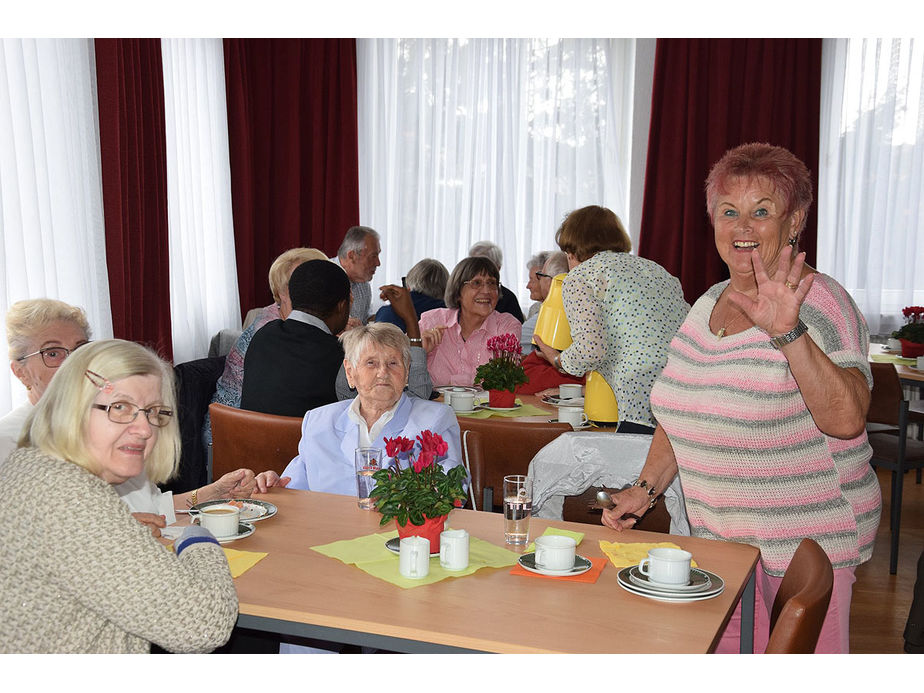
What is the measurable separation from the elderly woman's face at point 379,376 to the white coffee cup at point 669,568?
122 cm

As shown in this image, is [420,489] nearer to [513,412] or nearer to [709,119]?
[513,412]

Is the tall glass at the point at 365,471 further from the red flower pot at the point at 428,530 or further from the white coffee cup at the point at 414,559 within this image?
the white coffee cup at the point at 414,559

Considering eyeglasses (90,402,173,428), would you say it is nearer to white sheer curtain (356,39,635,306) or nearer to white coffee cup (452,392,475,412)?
white coffee cup (452,392,475,412)

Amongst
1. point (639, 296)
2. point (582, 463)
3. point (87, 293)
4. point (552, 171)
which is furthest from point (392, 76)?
point (582, 463)

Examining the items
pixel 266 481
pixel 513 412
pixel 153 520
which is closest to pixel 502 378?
pixel 513 412

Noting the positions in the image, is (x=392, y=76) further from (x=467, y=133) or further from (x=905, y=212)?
(x=905, y=212)

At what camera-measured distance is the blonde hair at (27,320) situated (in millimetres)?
2686

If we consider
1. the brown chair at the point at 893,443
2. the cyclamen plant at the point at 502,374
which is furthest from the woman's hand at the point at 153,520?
the brown chair at the point at 893,443

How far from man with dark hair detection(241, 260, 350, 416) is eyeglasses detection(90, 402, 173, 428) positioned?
176 cm

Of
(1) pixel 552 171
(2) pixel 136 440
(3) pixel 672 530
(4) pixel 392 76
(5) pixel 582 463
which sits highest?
(4) pixel 392 76

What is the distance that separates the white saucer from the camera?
1.94 metres

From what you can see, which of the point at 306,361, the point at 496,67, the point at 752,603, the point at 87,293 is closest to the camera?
the point at 752,603

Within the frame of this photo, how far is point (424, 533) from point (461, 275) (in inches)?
116

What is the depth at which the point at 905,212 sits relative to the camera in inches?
A: 259
